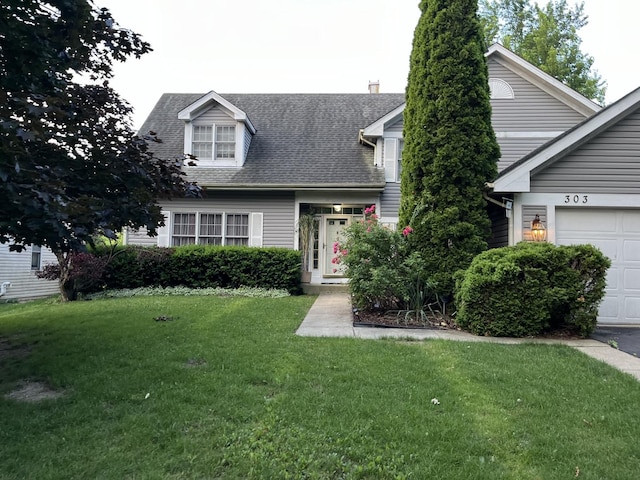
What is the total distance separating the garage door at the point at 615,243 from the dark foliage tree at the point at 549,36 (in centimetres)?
1687

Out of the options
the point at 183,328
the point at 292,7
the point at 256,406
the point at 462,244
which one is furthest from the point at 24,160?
the point at 292,7

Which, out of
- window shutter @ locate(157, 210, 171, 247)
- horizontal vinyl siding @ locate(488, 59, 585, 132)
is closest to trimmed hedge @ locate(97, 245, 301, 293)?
window shutter @ locate(157, 210, 171, 247)

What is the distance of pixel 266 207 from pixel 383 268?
19.7 ft

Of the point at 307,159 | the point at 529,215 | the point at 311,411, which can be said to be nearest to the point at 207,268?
the point at 307,159

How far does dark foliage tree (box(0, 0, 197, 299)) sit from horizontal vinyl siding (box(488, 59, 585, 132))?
33.6 ft

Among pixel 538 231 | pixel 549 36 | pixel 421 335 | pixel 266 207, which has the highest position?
pixel 549 36

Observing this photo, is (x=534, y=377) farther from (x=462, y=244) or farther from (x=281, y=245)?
(x=281, y=245)

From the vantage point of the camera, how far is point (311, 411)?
308cm

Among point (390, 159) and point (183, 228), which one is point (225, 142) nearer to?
point (183, 228)

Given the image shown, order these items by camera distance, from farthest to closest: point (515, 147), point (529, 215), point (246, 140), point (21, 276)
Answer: point (21, 276)
point (246, 140)
point (515, 147)
point (529, 215)

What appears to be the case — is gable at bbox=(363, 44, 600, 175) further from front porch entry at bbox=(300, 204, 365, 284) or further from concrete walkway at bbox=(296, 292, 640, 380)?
concrete walkway at bbox=(296, 292, 640, 380)

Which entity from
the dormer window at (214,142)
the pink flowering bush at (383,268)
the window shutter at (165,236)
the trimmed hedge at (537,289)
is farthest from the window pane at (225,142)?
the trimmed hedge at (537,289)

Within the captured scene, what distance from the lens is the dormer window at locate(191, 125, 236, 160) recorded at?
12.6 metres

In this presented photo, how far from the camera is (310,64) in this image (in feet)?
71.4
